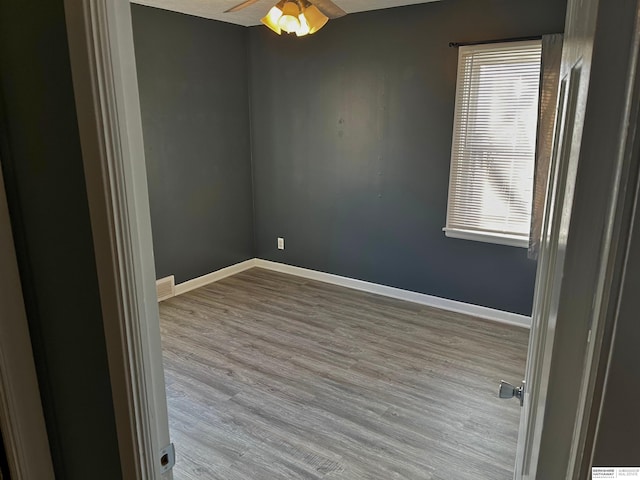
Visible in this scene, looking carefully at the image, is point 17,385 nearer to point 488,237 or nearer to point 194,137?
point 488,237

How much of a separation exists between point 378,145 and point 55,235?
3.22 meters

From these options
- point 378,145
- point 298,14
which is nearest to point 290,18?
point 298,14

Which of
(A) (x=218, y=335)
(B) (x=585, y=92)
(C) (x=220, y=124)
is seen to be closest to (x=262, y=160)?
(C) (x=220, y=124)

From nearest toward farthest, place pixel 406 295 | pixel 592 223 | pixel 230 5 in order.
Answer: pixel 592 223, pixel 230 5, pixel 406 295

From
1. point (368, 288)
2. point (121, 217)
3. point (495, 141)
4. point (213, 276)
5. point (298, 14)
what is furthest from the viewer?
point (213, 276)

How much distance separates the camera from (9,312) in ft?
3.34

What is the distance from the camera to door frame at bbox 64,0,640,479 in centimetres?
77

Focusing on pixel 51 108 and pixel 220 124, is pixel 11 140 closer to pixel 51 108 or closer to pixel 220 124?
pixel 51 108

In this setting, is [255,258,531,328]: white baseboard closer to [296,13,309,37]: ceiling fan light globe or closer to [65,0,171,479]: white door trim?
[296,13,309,37]: ceiling fan light globe

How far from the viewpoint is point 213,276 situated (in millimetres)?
4531

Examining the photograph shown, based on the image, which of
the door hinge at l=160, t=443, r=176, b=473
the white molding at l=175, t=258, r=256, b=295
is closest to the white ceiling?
the white molding at l=175, t=258, r=256, b=295

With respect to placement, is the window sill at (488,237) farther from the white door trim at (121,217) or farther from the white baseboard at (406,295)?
the white door trim at (121,217)

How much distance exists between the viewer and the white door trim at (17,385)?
3.30 ft

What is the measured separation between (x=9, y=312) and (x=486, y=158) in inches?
125
